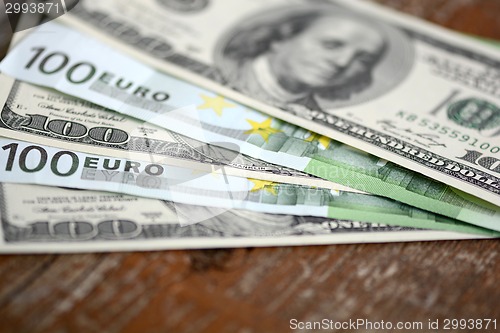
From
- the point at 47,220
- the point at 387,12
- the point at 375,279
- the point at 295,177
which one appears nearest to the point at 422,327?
the point at 375,279

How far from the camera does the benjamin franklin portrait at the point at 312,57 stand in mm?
703

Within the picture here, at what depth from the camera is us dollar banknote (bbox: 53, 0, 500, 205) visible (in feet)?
2.14

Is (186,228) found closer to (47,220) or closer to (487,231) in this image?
(47,220)

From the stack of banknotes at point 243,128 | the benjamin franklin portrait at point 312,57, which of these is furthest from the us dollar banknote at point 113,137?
the benjamin franklin portrait at point 312,57

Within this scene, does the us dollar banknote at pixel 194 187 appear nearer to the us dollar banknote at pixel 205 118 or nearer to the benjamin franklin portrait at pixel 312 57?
the us dollar banknote at pixel 205 118

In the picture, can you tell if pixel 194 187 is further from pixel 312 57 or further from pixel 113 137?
pixel 312 57

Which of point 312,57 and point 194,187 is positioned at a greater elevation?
point 312,57

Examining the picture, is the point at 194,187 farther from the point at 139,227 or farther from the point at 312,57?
the point at 312,57

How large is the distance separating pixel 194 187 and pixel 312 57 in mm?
255

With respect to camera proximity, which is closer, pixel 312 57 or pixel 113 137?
pixel 113 137

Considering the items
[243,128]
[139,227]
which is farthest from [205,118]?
[139,227]

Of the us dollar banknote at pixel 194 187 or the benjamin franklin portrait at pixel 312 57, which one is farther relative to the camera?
the benjamin franklin portrait at pixel 312 57

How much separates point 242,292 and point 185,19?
391 millimetres

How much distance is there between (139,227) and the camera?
0.55 metres
